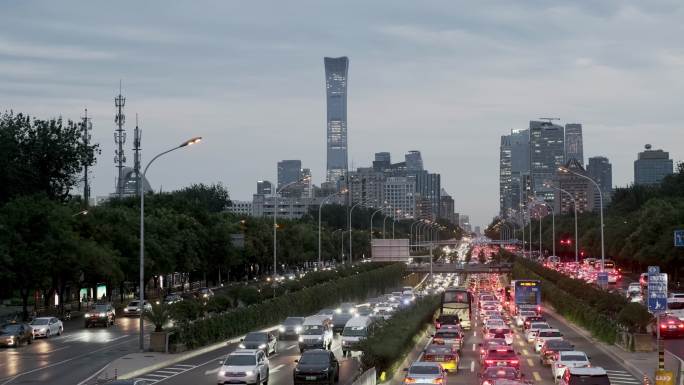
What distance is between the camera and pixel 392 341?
40.3m

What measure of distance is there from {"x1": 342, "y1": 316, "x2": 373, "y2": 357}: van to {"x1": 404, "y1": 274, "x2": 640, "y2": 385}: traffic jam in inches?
135

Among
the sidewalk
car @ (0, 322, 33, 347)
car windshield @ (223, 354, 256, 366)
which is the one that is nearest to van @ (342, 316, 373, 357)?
the sidewalk

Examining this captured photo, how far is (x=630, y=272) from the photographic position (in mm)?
148250

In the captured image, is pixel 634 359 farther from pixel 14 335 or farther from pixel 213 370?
pixel 14 335

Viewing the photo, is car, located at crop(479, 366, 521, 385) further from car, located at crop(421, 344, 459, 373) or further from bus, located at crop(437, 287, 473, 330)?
bus, located at crop(437, 287, 473, 330)

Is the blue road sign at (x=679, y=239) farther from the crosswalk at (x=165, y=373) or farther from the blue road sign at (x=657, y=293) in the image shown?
the crosswalk at (x=165, y=373)

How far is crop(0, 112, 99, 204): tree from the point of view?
105 meters

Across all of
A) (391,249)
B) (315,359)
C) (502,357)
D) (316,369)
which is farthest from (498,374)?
(391,249)

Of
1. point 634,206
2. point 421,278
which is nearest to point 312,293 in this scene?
point 421,278

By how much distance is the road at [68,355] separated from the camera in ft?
130

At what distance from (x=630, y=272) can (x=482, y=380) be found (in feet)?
396

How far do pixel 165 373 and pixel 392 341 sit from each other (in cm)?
954

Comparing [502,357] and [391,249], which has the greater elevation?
[391,249]

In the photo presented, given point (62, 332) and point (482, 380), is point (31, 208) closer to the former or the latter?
point (62, 332)
